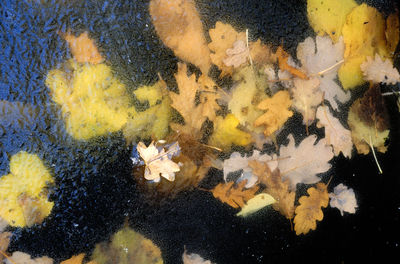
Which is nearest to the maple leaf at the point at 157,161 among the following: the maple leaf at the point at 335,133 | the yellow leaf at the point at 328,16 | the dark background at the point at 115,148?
the dark background at the point at 115,148

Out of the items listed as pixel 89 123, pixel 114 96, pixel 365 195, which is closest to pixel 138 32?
pixel 114 96

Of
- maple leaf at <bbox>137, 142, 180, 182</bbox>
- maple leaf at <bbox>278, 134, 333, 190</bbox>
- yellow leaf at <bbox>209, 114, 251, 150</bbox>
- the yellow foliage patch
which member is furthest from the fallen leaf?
the yellow foliage patch

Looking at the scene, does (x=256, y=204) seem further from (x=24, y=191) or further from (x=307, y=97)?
(x=24, y=191)

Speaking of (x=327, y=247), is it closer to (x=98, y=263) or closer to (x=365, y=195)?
(x=365, y=195)

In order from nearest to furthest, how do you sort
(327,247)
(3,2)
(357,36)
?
1. (3,2)
2. (357,36)
3. (327,247)

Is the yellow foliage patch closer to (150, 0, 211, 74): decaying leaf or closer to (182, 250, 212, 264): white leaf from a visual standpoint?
(182, 250, 212, 264): white leaf
